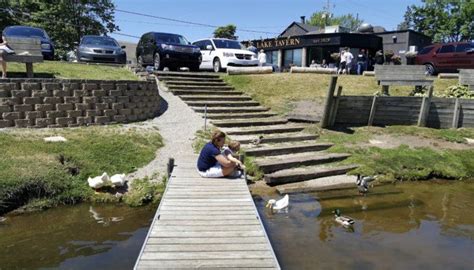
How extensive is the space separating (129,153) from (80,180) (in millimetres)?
1625

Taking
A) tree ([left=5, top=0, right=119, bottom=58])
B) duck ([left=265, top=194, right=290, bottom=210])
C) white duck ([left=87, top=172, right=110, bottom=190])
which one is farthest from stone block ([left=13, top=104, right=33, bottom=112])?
tree ([left=5, top=0, right=119, bottom=58])

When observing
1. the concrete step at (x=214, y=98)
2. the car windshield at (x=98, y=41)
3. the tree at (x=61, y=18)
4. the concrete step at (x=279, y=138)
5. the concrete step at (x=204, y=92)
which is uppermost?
the tree at (x=61, y=18)

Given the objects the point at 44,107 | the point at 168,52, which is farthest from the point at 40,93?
the point at 168,52

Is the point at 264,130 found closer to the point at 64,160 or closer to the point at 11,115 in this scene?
the point at 64,160

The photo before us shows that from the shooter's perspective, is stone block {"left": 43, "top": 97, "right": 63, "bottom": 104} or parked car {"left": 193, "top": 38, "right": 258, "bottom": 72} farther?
parked car {"left": 193, "top": 38, "right": 258, "bottom": 72}

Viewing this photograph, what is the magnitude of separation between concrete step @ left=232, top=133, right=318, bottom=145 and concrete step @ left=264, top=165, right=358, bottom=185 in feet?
6.54

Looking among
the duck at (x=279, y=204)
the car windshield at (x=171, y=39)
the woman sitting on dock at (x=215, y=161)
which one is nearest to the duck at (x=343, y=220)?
the duck at (x=279, y=204)

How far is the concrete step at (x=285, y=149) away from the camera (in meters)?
11.4

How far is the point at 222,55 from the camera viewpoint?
20594 millimetres

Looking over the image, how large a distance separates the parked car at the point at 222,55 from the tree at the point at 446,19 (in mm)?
40985

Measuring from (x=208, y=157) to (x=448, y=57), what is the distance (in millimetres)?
18377

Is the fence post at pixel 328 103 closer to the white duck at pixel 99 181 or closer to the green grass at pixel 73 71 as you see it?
the green grass at pixel 73 71

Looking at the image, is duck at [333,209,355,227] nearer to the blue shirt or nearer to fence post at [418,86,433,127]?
the blue shirt

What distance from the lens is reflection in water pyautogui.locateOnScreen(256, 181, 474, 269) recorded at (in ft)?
20.3
